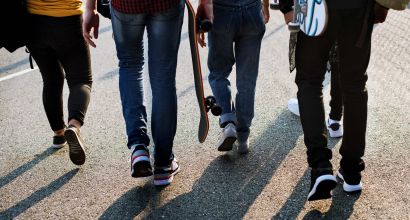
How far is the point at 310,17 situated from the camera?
2521 millimetres

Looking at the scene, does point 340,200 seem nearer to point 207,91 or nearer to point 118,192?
point 118,192

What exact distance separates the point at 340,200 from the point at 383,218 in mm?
245

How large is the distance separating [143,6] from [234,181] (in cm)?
117

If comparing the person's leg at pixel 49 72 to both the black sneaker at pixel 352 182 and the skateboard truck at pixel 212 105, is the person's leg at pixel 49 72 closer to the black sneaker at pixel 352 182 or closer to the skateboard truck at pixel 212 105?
the skateboard truck at pixel 212 105

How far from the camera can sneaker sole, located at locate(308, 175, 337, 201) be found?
2.65 m

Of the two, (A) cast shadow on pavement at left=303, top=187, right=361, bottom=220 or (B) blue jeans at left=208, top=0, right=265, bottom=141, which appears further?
(B) blue jeans at left=208, top=0, right=265, bottom=141

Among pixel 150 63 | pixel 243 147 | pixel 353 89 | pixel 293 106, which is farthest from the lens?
pixel 293 106

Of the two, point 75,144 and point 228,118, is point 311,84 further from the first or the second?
point 75,144

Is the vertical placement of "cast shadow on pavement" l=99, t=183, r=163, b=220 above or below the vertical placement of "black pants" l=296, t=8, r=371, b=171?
below

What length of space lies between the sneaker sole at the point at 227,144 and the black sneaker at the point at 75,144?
0.87m

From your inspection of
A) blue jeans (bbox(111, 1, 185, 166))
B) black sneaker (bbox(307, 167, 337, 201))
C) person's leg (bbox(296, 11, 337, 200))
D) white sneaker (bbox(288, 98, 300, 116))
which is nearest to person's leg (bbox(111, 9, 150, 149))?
blue jeans (bbox(111, 1, 185, 166))

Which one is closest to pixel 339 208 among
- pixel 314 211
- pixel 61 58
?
pixel 314 211

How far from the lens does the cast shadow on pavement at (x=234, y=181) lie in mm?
2824

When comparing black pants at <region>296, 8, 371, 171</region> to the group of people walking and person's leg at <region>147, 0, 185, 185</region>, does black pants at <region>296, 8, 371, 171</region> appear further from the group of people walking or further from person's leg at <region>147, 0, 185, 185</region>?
person's leg at <region>147, 0, 185, 185</region>
